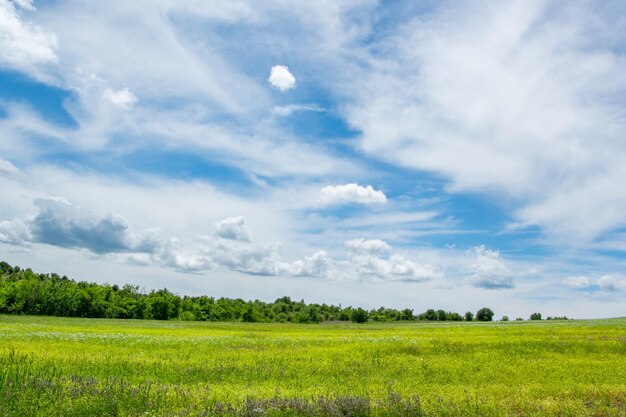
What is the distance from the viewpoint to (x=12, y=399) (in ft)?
45.1

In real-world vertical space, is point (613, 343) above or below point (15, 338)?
above

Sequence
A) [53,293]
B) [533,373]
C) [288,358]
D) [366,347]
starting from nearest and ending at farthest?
[533,373]
[288,358]
[366,347]
[53,293]

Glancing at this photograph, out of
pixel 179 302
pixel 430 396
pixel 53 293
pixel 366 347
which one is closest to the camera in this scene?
pixel 430 396

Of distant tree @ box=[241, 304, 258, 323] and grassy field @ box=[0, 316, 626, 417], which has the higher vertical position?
grassy field @ box=[0, 316, 626, 417]

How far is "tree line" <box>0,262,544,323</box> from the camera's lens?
119250 millimetres

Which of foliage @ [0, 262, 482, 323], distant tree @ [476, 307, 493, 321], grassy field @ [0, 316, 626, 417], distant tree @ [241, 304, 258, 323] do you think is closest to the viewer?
grassy field @ [0, 316, 626, 417]

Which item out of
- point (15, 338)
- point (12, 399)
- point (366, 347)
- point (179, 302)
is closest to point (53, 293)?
point (179, 302)

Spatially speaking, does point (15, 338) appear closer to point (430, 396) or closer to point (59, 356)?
point (59, 356)

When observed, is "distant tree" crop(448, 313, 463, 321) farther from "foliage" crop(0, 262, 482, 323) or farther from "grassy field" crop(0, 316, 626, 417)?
"grassy field" crop(0, 316, 626, 417)

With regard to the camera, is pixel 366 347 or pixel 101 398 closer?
pixel 101 398

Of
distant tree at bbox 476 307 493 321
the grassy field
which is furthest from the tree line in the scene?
the grassy field

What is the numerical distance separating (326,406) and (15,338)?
3432cm

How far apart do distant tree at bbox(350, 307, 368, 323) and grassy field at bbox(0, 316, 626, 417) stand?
105m

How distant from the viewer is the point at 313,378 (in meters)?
21.6
